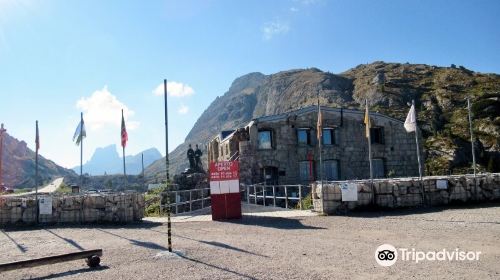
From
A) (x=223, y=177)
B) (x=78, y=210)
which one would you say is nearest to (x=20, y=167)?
(x=78, y=210)

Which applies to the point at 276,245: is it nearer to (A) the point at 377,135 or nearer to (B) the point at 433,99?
(A) the point at 377,135

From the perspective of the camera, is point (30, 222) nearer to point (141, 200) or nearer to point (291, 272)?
point (141, 200)

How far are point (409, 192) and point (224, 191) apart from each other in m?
7.17

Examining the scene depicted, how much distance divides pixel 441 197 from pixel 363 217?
13.3 ft

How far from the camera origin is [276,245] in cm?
970

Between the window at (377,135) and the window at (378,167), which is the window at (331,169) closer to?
the window at (378,167)

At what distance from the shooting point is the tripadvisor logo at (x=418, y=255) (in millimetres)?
7551

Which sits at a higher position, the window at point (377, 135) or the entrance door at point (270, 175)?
the window at point (377, 135)

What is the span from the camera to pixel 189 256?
8750mm

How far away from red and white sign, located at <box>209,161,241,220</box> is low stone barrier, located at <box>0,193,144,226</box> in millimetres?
3238

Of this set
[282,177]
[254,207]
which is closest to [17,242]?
[254,207]

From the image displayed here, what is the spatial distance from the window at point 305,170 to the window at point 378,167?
16.1ft

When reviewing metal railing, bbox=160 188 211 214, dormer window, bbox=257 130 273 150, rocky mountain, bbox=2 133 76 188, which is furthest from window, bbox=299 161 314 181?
rocky mountain, bbox=2 133 76 188

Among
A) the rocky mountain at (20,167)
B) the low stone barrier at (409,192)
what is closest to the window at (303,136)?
the low stone barrier at (409,192)
